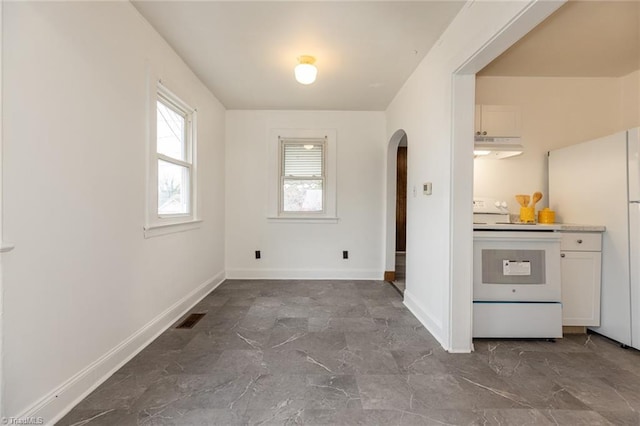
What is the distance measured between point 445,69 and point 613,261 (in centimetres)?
215

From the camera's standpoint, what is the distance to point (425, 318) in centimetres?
251

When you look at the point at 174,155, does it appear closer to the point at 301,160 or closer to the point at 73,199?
the point at 73,199

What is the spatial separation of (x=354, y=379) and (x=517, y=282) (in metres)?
1.59

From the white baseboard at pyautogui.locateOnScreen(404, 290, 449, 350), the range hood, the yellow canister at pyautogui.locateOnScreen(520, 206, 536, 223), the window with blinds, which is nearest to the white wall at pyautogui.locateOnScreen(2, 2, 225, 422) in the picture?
the window with blinds

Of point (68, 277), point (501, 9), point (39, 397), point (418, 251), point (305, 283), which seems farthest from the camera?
point (305, 283)

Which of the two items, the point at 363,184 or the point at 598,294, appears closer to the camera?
the point at 598,294

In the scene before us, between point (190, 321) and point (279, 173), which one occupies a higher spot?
point (279, 173)

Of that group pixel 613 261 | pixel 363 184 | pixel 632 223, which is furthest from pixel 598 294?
pixel 363 184

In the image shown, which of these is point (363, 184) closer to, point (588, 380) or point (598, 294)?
point (598, 294)

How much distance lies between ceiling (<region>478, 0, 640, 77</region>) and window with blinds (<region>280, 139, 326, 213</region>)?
2.35m

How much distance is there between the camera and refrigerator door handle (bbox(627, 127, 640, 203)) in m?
2.03

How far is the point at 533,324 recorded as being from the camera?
2.19 metres

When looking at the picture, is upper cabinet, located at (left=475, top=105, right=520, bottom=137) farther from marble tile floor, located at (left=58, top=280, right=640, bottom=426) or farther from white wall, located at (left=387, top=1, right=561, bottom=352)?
marble tile floor, located at (left=58, top=280, right=640, bottom=426)

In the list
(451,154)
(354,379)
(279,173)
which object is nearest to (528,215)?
(451,154)
